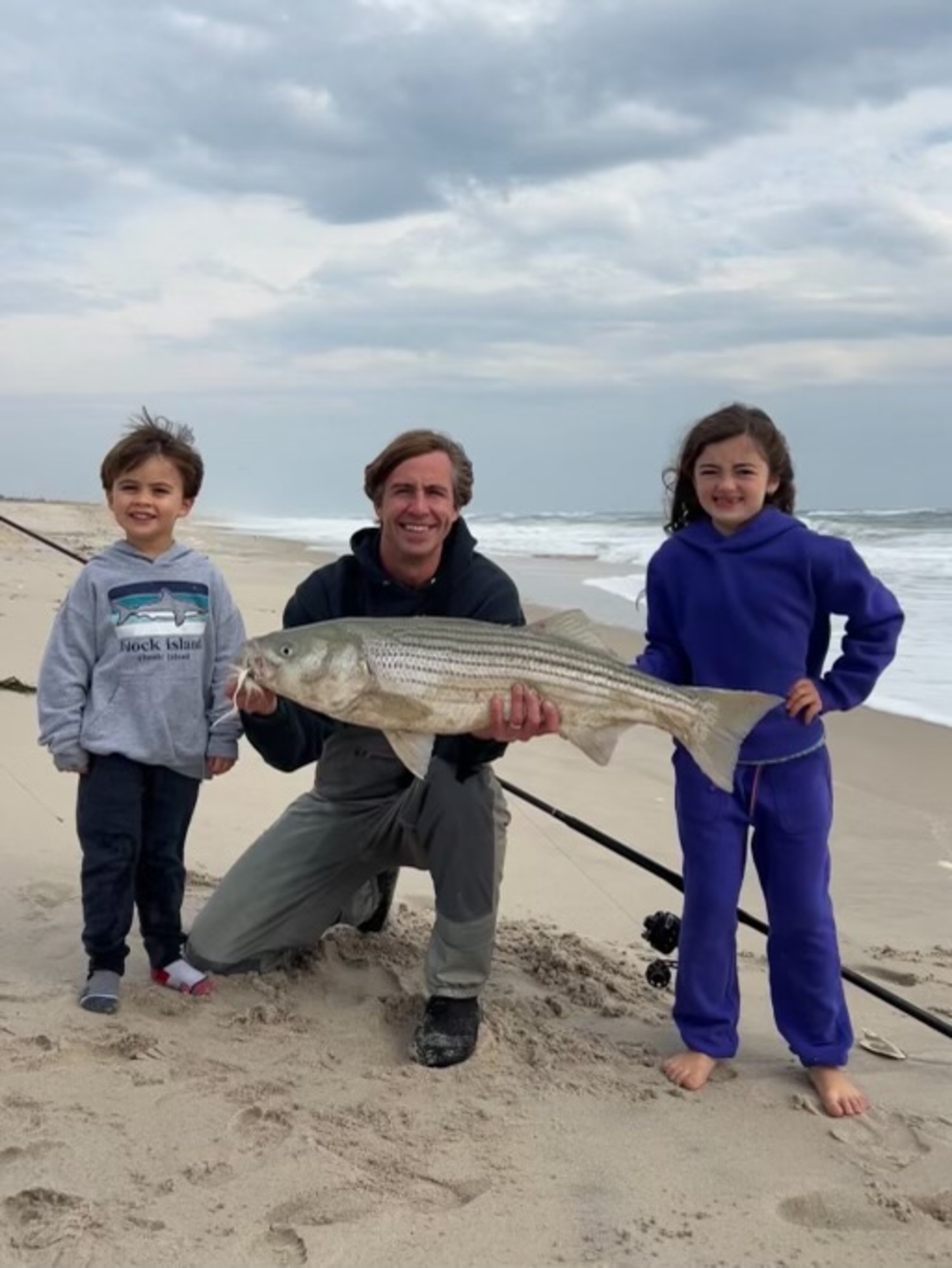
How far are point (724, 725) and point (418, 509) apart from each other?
4.02 ft

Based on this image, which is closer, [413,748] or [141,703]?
[413,748]

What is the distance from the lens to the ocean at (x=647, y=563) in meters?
11.2

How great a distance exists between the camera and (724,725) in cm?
353

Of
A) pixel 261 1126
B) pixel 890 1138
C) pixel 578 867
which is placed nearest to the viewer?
pixel 261 1126

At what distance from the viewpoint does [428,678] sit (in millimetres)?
3467

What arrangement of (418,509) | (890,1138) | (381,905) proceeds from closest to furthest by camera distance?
1. (890,1138)
2. (418,509)
3. (381,905)

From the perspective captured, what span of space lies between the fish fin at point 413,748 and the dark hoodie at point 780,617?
0.80 metres

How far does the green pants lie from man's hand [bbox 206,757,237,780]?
0.35 meters

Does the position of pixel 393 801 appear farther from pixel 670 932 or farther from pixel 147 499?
Result: pixel 147 499

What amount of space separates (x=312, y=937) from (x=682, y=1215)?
1.84 meters

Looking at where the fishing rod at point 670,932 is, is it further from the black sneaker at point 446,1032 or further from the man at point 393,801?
the black sneaker at point 446,1032

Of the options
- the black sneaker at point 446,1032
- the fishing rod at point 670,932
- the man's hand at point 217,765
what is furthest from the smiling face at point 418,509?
the black sneaker at point 446,1032

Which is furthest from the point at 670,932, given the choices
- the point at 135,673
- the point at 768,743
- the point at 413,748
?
the point at 135,673

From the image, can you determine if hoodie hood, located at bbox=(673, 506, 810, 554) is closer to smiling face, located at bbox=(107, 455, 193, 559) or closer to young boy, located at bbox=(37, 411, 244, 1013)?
young boy, located at bbox=(37, 411, 244, 1013)
